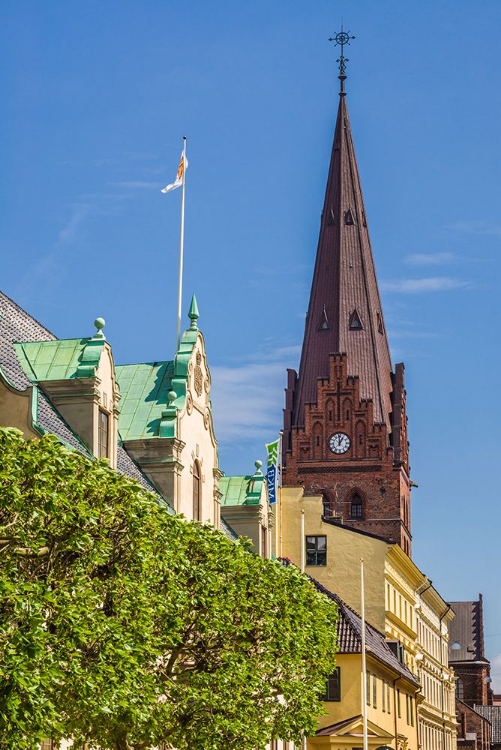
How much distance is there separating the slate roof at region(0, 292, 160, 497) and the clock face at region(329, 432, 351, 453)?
8134cm

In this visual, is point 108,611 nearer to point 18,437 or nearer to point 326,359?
point 18,437

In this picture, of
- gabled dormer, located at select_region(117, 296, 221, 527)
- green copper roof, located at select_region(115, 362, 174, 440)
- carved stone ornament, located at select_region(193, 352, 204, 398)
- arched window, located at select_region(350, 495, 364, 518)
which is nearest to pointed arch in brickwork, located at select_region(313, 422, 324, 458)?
arched window, located at select_region(350, 495, 364, 518)

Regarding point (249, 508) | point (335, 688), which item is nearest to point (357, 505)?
point (335, 688)

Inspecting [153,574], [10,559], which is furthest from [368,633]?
[10,559]

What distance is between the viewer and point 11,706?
69.1ft

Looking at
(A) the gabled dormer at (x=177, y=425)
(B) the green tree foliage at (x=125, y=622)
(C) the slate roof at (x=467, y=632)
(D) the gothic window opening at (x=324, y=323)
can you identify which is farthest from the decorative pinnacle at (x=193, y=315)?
(C) the slate roof at (x=467, y=632)

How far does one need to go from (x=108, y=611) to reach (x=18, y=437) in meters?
4.76

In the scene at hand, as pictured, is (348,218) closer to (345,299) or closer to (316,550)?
(345,299)

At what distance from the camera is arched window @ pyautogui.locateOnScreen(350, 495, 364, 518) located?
121081mm

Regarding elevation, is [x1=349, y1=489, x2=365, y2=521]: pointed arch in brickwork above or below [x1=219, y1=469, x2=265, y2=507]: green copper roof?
above

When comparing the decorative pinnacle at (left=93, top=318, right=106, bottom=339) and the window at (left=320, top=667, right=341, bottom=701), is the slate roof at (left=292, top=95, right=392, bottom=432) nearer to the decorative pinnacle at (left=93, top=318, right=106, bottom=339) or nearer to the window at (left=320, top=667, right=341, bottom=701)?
the window at (left=320, top=667, right=341, bottom=701)

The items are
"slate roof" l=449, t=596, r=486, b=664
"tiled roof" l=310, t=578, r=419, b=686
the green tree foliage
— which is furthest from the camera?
"slate roof" l=449, t=596, r=486, b=664

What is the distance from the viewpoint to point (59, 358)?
130 ft

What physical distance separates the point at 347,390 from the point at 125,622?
331 ft
